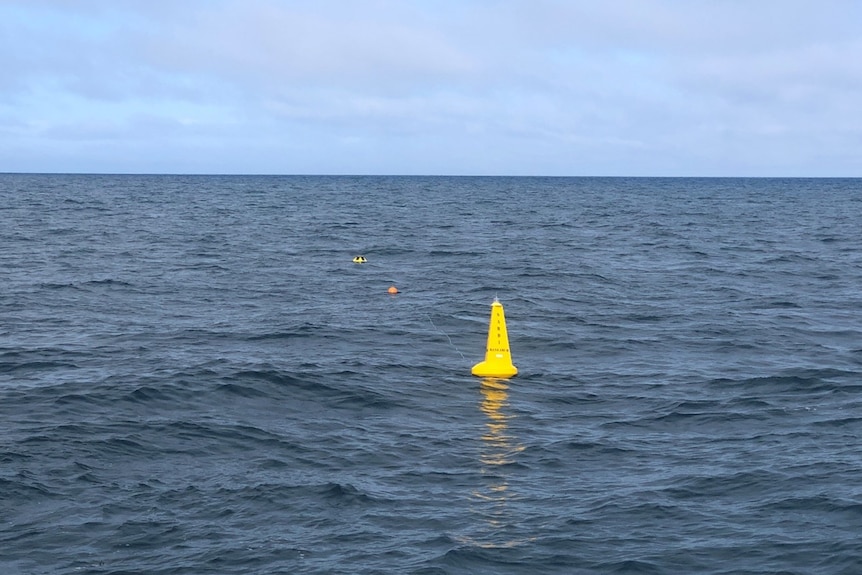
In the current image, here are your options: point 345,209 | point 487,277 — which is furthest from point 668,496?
point 345,209

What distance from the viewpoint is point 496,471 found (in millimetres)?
16297

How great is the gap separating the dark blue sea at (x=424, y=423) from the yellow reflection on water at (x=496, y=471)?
2.7 inches

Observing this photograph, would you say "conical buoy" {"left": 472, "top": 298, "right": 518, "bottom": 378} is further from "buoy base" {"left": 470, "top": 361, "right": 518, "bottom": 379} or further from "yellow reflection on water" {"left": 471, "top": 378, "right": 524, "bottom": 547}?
"yellow reflection on water" {"left": 471, "top": 378, "right": 524, "bottom": 547}

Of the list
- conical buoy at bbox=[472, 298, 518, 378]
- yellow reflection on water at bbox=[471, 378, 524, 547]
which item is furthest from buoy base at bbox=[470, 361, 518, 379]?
yellow reflection on water at bbox=[471, 378, 524, 547]

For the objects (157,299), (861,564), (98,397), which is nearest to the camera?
(861,564)

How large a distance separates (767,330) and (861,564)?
55.5ft

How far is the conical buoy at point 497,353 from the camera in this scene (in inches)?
901

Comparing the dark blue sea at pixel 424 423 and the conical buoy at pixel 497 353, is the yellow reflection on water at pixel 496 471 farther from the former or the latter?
the conical buoy at pixel 497 353

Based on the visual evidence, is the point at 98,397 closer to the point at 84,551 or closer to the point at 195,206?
the point at 84,551

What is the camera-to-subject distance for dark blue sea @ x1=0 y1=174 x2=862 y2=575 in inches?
528

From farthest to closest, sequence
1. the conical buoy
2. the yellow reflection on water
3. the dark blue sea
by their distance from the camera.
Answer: the conical buoy < the yellow reflection on water < the dark blue sea

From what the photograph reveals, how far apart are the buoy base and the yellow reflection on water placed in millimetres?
833

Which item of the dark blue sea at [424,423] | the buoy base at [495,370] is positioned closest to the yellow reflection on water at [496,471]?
the dark blue sea at [424,423]

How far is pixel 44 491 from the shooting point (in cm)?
1510
